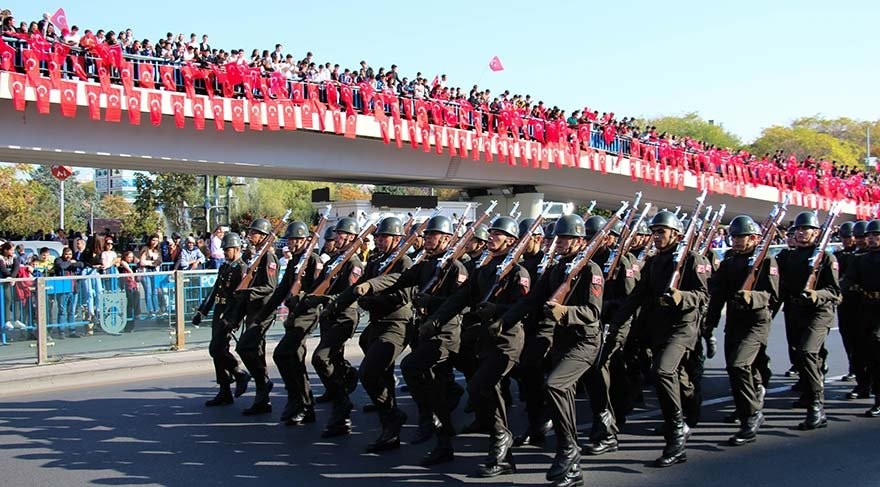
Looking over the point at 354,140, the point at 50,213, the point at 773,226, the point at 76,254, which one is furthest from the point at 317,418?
the point at 50,213

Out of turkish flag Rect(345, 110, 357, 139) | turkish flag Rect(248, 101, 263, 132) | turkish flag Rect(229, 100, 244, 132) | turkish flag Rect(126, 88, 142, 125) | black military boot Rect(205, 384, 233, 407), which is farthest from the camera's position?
turkish flag Rect(345, 110, 357, 139)

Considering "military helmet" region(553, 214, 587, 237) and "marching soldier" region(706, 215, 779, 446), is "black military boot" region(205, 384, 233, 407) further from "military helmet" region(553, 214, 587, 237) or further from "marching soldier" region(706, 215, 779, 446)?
"marching soldier" region(706, 215, 779, 446)

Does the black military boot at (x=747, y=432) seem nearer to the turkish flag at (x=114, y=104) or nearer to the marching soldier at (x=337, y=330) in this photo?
the marching soldier at (x=337, y=330)

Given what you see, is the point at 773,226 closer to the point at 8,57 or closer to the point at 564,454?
the point at 564,454

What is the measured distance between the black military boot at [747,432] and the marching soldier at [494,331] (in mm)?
1957

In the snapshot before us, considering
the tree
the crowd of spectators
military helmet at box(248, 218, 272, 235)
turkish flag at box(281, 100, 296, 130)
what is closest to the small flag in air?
the crowd of spectators

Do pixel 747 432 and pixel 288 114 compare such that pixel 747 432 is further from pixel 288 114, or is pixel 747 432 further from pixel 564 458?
pixel 288 114

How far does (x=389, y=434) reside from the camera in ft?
25.3

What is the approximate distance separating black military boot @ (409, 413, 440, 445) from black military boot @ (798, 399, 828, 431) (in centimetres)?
335

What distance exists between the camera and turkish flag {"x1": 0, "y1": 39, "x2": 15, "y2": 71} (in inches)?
631

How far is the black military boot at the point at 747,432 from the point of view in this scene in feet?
24.6

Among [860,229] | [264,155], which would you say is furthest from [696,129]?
[860,229]

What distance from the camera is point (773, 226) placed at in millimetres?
8711

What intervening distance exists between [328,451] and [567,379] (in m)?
2.37
